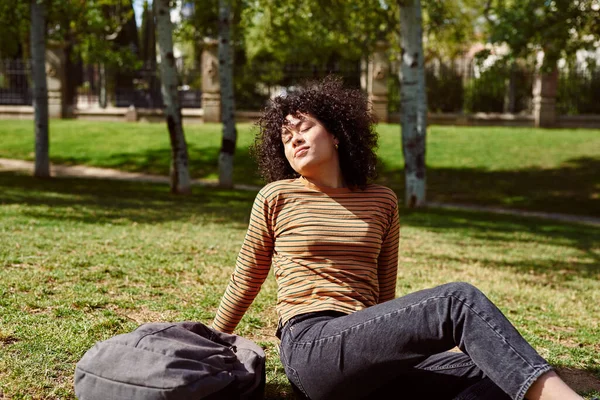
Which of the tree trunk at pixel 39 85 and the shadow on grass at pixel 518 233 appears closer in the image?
the shadow on grass at pixel 518 233

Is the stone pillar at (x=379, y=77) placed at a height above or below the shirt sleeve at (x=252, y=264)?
above

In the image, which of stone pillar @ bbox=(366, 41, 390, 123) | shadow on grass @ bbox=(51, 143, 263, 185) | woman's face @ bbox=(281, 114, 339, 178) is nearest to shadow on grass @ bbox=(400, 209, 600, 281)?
woman's face @ bbox=(281, 114, 339, 178)

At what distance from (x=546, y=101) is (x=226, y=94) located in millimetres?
14299

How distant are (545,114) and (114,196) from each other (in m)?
17.4

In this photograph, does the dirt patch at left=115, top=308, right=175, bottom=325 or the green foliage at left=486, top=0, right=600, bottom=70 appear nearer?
the dirt patch at left=115, top=308, right=175, bottom=325

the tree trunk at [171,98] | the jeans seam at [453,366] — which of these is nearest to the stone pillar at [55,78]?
the tree trunk at [171,98]

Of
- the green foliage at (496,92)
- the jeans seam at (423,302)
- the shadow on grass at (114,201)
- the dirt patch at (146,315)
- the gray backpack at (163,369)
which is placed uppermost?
the green foliage at (496,92)

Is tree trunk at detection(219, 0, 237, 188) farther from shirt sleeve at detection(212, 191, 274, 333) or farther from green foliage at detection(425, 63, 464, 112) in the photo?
green foliage at detection(425, 63, 464, 112)

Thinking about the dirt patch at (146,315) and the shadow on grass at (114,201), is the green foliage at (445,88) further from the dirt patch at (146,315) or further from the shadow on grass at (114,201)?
the dirt patch at (146,315)

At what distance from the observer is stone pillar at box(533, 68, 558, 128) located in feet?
84.1

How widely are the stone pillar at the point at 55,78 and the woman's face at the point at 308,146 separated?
25.7 m

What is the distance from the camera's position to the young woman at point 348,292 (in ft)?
8.98

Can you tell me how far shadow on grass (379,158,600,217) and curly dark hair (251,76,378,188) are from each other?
1274 cm

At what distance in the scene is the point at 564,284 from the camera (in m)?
7.50
